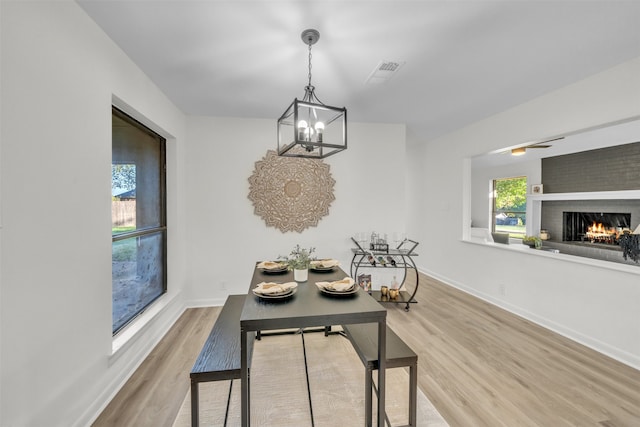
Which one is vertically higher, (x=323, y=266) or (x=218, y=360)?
(x=323, y=266)

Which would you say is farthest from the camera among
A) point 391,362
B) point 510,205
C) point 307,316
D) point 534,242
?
point 510,205

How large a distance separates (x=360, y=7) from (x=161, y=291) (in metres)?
3.29

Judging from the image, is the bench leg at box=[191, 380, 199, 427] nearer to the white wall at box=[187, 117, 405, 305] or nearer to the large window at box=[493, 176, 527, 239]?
the white wall at box=[187, 117, 405, 305]

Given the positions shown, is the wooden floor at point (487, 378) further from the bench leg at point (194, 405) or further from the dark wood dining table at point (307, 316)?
the dark wood dining table at point (307, 316)

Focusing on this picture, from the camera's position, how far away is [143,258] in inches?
108

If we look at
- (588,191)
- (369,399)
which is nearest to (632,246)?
(588,191)

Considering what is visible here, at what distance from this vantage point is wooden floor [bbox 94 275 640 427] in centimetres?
180

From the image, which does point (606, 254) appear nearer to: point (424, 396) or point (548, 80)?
point (548, 80)

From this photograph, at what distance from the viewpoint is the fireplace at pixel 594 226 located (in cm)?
493

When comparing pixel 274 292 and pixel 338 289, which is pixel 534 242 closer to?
pixel 338 289

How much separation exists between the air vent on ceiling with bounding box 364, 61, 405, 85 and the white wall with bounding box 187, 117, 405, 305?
1375 millimetres

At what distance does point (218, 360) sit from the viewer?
158cm

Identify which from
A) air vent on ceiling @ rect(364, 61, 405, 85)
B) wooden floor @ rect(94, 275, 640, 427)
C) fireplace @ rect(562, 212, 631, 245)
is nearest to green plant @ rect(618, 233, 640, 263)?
wooden floor @ rect(94, 275, 640, 427)

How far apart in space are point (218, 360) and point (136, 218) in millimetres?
1690
